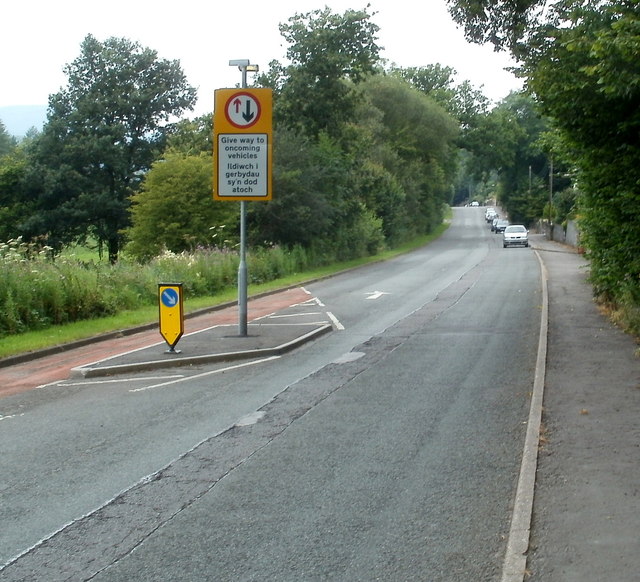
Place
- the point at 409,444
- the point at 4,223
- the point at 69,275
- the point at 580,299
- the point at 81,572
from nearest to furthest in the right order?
the point at 81,572 < the point at 409,444 < the point at 69,275 < the point at 580,299 < the point at 4,223

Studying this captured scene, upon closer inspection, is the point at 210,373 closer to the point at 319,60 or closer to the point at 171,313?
the point at 171,313

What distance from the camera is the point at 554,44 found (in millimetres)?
14352

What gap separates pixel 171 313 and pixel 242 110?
4086 millimetres

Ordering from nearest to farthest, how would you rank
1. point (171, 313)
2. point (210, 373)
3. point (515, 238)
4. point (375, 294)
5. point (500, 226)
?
point (210, 373), point (171, 313), point (375, 294), point (515, 238), point (500, 226)

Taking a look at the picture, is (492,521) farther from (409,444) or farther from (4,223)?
(4,223)

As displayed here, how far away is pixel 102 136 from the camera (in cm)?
5584

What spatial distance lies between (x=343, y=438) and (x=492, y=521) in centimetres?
278

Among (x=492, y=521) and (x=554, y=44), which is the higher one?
(x=554, y=44)

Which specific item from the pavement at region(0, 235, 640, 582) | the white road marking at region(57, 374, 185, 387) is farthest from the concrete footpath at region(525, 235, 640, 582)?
the white road marking at region(57, 374, 185, 387)

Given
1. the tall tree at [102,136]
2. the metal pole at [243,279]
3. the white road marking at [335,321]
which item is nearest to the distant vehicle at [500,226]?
the tall tree at [102,136]

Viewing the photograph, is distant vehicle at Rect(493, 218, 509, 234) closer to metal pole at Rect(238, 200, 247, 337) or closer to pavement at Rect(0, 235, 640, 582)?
pavement at Rect(0, 235, 640, 582)

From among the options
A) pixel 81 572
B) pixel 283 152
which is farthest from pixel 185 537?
pixel 283 152

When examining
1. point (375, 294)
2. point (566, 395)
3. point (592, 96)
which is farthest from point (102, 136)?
point (566, 395)

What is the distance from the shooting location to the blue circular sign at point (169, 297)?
49.0 feet
